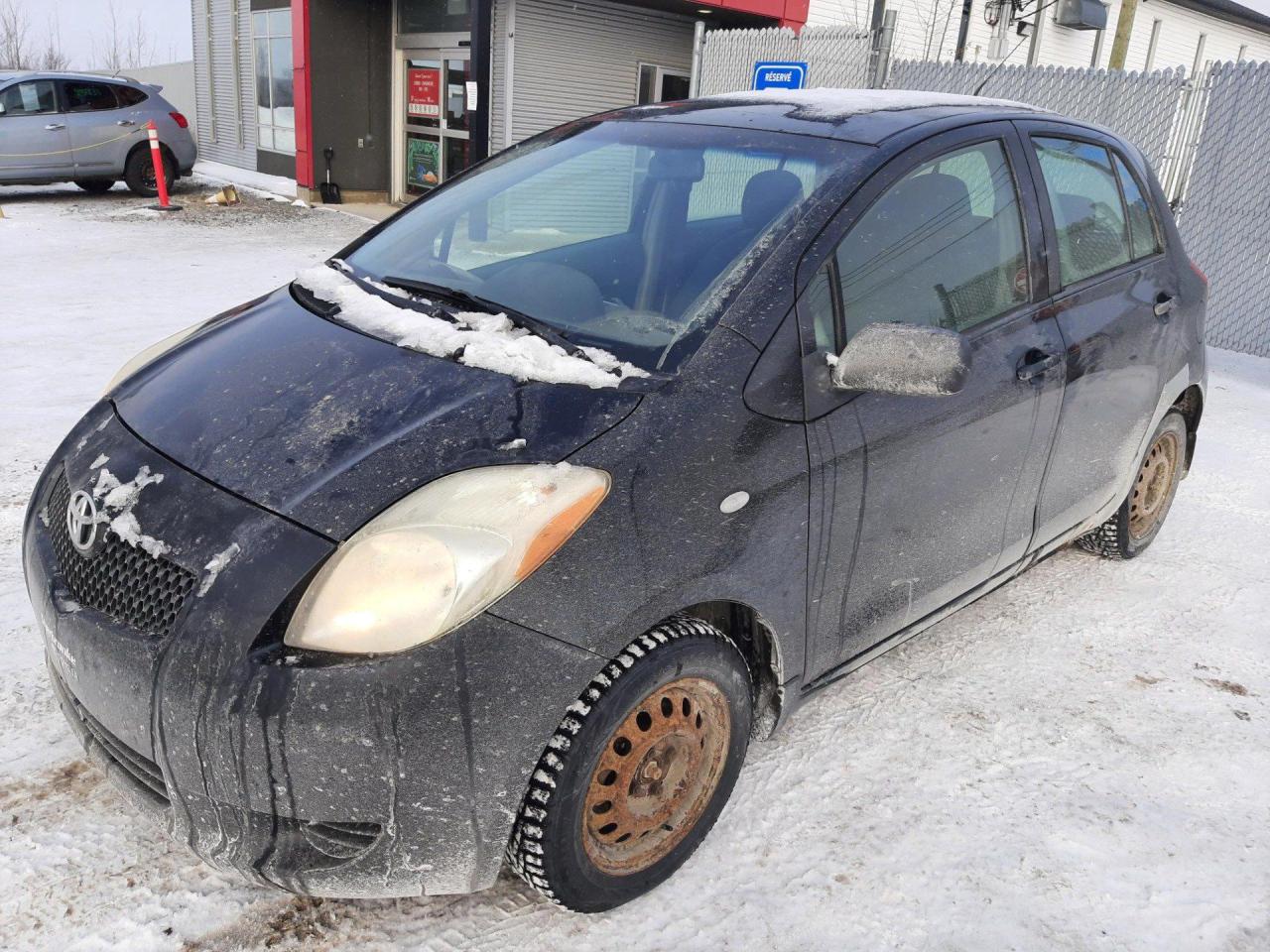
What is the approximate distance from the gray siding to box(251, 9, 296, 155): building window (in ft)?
1.97

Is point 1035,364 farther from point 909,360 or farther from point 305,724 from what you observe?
point 305,724

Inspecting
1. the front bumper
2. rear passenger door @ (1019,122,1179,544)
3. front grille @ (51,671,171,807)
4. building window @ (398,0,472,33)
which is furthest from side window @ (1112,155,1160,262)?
building window @ (398,0,472,33)

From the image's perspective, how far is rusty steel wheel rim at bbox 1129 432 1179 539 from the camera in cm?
413

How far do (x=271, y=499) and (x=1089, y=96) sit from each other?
1019 cm

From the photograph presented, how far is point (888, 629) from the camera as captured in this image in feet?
9.20

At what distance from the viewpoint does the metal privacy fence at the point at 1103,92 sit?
30.7 feet

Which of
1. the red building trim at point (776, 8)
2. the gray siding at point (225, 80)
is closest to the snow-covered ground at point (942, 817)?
the red building trim at point (776, 8)

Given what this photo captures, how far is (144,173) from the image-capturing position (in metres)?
15.0

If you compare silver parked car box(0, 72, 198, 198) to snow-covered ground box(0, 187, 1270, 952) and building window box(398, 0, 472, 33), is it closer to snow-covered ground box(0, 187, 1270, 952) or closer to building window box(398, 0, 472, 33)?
building window box(398, 0, 472, 33)

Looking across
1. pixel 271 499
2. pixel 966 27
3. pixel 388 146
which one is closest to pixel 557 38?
pixel 388 146

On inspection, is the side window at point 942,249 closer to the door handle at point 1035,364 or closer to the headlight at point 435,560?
the door handle at point 1035,364

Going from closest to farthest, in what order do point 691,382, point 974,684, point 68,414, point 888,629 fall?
point 691,382, point 888,629, point 974,684, point 68,414

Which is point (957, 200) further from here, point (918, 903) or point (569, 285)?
point (918, 903)

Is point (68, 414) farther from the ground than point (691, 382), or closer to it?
closer to it
